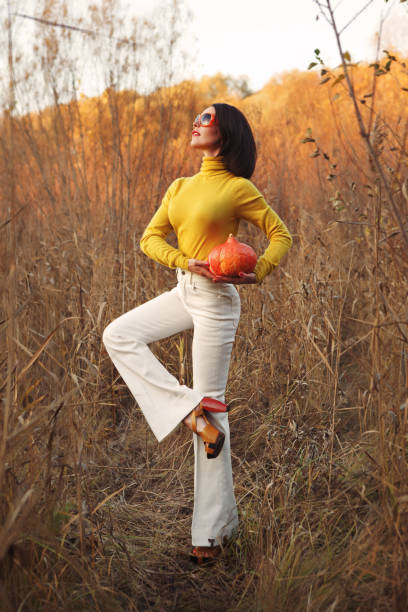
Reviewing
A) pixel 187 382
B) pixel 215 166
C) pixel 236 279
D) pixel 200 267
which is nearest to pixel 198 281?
pixel 200 267

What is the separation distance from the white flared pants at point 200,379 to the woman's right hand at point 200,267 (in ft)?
0.19

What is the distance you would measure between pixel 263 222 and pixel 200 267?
303 mm

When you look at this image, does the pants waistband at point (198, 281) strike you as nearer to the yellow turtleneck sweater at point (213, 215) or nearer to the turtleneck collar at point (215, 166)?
the yellow turtleneck sweater at point (213, 215)

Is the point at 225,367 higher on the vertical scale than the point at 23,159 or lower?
lower

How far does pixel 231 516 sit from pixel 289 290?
1.81 meters

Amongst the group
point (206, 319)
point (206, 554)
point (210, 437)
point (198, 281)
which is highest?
point (198, 281)

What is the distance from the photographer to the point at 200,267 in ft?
6.21

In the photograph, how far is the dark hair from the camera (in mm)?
1978

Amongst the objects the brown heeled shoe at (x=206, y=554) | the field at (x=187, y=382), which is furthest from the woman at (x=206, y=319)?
the field at (x=187, y=382)

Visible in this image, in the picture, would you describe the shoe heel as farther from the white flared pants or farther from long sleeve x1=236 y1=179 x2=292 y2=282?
long sleeve x1=236 y1=179 x2=292 y2=282

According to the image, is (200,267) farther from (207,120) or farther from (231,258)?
(207,120)

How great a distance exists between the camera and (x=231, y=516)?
1.98 m

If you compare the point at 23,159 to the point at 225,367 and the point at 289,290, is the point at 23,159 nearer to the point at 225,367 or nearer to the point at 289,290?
the point at 289,290

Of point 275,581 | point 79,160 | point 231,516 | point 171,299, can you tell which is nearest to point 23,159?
point 79,160
